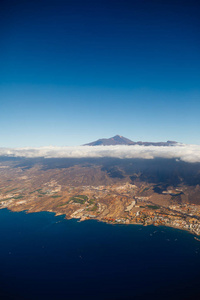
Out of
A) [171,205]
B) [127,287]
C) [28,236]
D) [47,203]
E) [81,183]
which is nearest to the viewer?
[127,287]

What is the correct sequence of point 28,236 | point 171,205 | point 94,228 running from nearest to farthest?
point 28,236
point 94,228
point 171,205

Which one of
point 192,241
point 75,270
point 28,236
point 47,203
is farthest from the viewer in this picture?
point 47,203

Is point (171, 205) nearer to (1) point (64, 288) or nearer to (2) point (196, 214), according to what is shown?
(2) point (196, 214)

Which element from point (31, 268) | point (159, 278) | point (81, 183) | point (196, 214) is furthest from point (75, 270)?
point (81, 183)

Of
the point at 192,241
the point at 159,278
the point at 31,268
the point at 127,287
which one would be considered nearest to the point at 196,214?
the point at 192,241

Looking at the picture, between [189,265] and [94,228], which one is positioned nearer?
[189,265]

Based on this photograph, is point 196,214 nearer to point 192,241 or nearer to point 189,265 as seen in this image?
point 192,241
